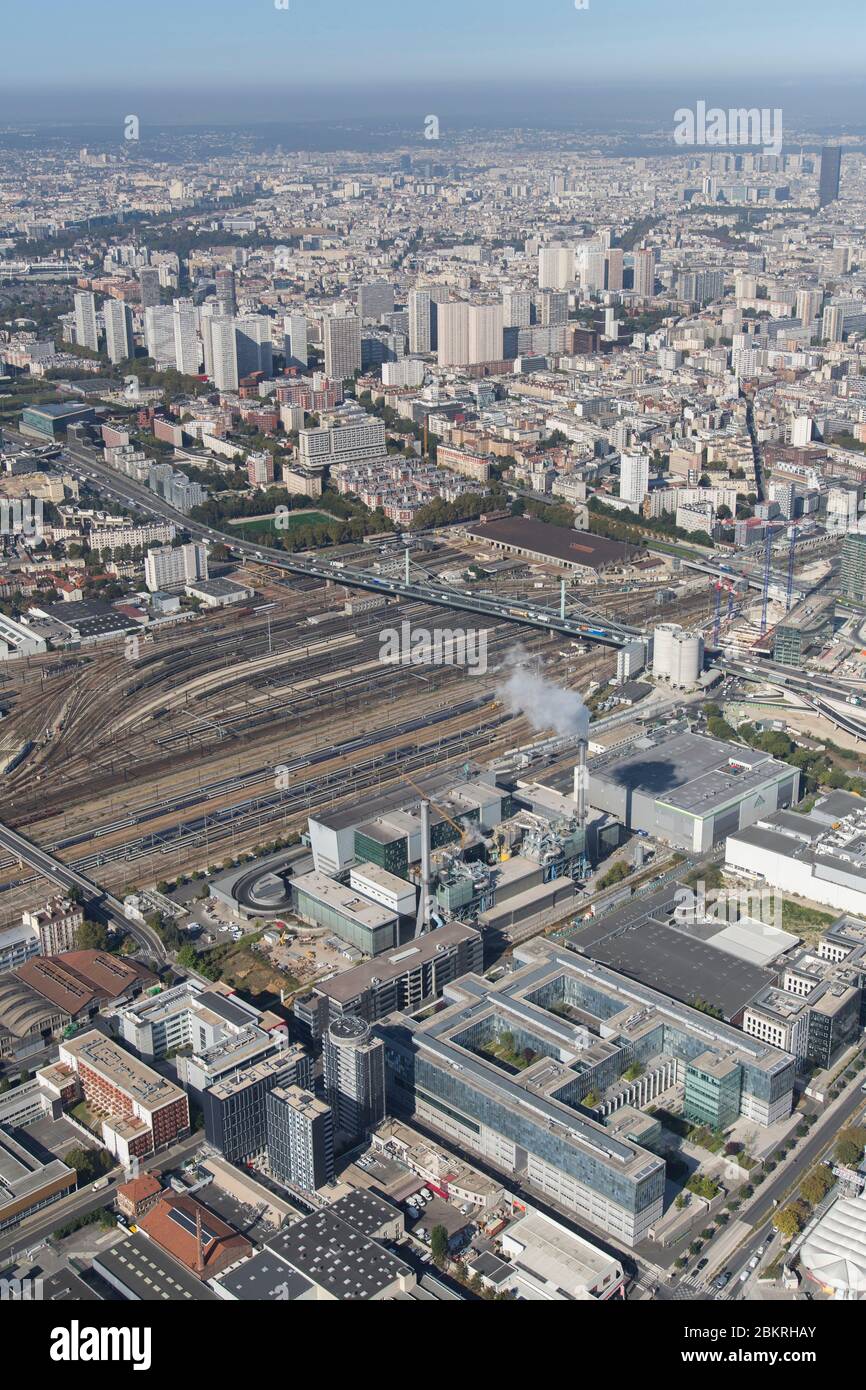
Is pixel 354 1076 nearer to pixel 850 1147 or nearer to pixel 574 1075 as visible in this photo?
pixel 574 1075

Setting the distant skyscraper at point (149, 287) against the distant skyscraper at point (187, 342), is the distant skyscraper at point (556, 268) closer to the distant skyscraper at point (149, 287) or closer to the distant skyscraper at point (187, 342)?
the distant skyscraper at point (149, 287)

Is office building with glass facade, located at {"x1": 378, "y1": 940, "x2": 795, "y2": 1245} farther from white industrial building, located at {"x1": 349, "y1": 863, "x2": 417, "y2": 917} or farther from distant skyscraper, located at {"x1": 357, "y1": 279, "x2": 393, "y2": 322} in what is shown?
distant skyscraper, located at {"x1": 357, "y1": 279, "x2": 393, "y2": 322}

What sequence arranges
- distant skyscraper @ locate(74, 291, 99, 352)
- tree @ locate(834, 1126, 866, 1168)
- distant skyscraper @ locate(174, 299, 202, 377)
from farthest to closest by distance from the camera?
distant skyscraper @ locate(74, 291, 99, 352), distant skyscraper @ locate(174, 299, 202, 377), tree @ locate(834, 1126, 866, 1168)

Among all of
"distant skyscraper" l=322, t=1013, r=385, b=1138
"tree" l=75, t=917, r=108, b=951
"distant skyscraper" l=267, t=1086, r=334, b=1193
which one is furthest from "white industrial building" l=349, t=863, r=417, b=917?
"distant skyscraper" l=267, t=1086, r=334, b=1193

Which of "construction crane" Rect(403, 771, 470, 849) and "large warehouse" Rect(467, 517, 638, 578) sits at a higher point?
"large warehouse" Rect(467, 517, 638, 578)

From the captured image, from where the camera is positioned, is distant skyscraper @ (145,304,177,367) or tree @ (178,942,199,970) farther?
distant skyscraper @ (145,304,177,367)

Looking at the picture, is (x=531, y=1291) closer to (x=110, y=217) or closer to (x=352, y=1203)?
(x=352, y=1203)
